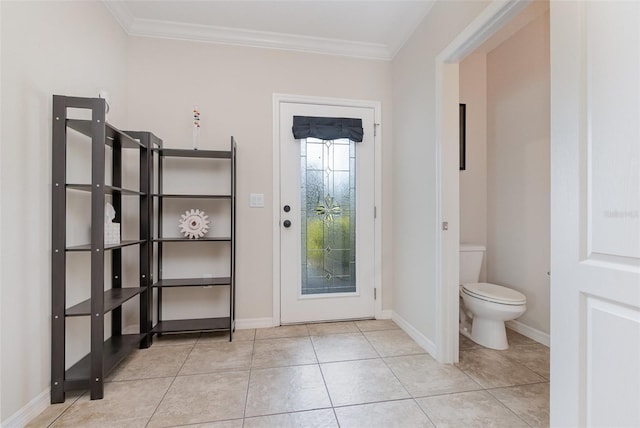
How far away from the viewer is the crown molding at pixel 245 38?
234cm

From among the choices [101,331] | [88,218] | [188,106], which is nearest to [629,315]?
[101,331]

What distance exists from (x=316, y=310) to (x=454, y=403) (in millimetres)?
1351

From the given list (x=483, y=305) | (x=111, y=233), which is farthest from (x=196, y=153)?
(x=483, y=305)

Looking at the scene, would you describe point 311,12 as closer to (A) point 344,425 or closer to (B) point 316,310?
(B) point 316,310

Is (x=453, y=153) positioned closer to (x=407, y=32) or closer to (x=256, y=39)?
(x=407, y=32)

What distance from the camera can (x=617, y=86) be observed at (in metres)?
0.89

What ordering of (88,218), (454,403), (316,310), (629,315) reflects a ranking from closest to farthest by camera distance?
1. (629,315)
2. (454,403)
3. (88,218)
4. (316,310)

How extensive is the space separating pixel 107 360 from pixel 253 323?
41.8 inches

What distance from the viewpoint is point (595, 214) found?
0.96 metres

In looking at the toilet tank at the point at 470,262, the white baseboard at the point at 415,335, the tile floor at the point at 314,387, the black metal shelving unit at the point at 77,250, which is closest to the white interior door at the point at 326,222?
the white baseboard at the point at 415,335

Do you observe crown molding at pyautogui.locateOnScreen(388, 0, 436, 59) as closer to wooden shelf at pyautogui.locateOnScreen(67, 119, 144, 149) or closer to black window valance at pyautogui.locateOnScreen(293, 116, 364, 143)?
black window valance at pyautogui.locateOnScreen(293, 116, 364, 143)

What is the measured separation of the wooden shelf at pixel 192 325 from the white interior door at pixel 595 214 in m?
2.08

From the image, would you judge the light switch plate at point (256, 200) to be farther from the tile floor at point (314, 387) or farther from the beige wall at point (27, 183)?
the beige wall at point (27, 183)

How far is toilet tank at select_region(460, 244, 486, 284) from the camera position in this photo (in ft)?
8.09
